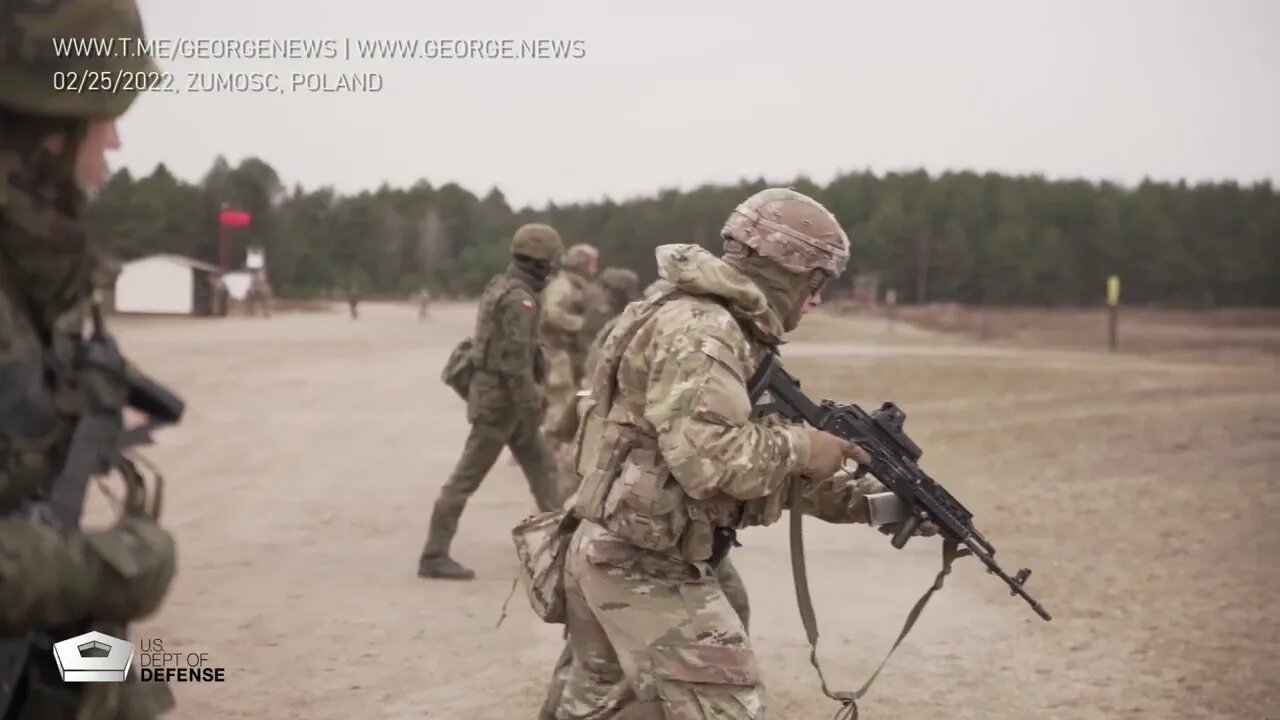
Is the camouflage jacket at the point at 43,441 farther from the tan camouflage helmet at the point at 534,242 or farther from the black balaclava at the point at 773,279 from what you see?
the tan camouflage helmet at the point at 534,242

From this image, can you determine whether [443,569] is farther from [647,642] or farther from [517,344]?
[647,642]

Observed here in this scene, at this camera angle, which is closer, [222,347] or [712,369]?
[712,369]

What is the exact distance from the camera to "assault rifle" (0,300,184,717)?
1.95 metres

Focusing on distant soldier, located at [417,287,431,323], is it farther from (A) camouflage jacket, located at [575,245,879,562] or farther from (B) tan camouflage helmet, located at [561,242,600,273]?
(A) camouflage jacket, located at [575,245,879,562]

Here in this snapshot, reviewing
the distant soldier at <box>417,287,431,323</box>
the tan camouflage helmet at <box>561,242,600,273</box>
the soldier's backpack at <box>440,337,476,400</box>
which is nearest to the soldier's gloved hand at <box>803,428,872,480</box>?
the soldier's backpack at <box>440,337,476,400</box>

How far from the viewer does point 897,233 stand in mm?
18109

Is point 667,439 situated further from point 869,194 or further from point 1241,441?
point 869,194

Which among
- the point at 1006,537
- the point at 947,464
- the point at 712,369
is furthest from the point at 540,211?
the point at 712,369

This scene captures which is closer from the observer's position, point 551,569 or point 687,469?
point 687,469

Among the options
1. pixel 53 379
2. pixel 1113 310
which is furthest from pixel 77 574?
pixel 1113 310

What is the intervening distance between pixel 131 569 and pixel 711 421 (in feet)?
5.21

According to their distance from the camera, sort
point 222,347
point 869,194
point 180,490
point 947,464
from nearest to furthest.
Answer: point 180,490, point 947,464, point 869,194, point 222,347

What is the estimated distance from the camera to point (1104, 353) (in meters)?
22.4

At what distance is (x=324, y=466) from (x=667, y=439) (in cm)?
870
